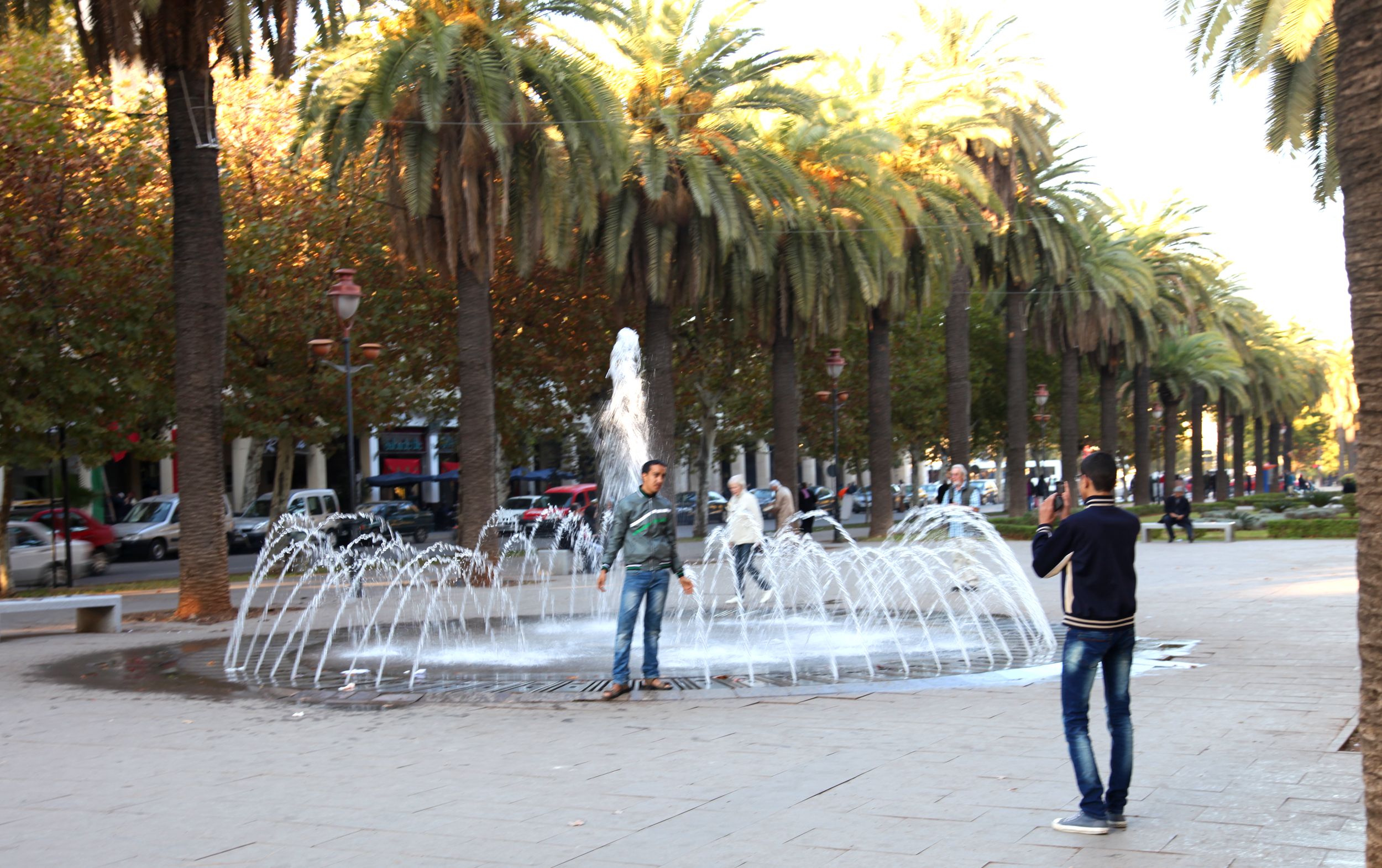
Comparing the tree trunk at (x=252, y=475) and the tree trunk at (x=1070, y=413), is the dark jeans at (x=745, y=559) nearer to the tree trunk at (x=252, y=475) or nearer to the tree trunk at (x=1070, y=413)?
the tree trunk at (x=252, y=475)

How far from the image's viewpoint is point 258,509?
41.7m

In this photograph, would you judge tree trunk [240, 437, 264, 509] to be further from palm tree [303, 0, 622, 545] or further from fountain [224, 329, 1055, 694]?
palm tree [303, 0, 622, 545]

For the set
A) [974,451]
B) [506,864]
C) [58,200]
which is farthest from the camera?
[974,451]

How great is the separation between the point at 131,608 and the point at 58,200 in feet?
25.6

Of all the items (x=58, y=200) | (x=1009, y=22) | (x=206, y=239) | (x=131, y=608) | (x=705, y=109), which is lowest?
(x=131, y=608)

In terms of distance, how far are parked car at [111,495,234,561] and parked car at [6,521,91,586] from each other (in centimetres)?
811

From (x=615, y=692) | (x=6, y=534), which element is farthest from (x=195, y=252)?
(x=615, y=692)

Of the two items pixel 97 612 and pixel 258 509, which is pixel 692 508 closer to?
pixel 258 509

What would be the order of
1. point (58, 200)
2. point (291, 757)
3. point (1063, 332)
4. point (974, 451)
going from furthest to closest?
point (974, 451) < point (1063, 332) < point (58, 200) < point (291, 757)

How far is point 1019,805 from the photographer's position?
629 cm

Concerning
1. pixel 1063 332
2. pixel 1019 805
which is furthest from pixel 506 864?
pixel 1063 332

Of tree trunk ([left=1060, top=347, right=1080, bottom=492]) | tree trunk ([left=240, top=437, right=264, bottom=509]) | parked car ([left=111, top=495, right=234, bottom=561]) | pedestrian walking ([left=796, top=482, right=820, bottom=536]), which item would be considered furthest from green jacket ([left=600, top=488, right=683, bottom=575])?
tree trunk ([left=1060, top=347, right=1080, bottom=492])

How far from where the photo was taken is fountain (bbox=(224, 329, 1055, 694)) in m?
11.4

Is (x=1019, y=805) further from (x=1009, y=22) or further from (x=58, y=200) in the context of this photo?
(x=1009, y=22)
